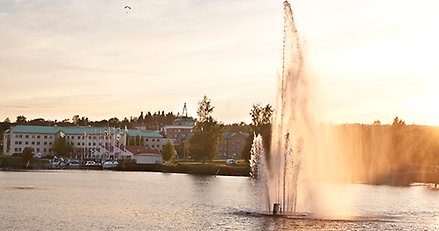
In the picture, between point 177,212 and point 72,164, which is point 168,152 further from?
point 177,212

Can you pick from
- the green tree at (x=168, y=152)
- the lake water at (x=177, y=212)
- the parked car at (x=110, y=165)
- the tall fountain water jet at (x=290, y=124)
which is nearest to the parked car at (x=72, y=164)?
the parked car at (x=110, y=165)

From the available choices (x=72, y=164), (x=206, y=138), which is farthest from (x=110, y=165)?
(x=206, y=138)

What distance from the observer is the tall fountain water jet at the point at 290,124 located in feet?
172

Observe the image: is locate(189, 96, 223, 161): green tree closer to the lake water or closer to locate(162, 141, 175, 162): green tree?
locate(162, 141, 175, 162): green tree

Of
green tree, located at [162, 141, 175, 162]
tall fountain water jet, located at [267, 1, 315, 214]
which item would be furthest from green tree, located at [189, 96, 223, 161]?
tall fountain water jet, located at [267, 1, 315, 214]

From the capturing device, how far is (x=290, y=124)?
53.1 meters

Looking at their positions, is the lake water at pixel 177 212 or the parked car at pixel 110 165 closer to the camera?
the lake water at pixel 177 212

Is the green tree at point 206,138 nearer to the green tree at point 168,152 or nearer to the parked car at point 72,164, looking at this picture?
the green tree at point 168,152

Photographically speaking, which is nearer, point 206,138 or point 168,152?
point 206,138

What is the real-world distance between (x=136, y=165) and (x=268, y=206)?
12010 centimetres

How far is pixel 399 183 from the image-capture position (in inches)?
4683

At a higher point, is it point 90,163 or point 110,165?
point 90,163

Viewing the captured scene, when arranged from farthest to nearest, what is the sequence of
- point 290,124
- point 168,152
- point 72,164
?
1. point 72,164
2. point 168,152
3. point 290,124

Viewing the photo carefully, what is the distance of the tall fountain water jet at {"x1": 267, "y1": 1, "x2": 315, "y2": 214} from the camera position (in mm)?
52406
